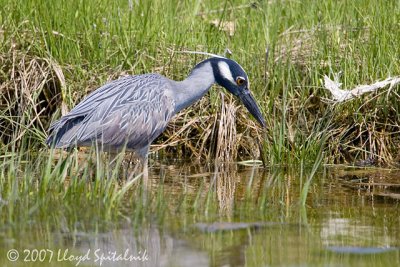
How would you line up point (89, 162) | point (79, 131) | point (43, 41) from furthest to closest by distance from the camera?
point (43, 41), point (79, 131), point (89, 162)

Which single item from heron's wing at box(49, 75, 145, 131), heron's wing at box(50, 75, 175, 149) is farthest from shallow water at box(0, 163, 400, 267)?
heron's wing at box(49, 75, 145, 131)

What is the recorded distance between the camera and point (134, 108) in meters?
7.07

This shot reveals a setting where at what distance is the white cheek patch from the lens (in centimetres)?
737

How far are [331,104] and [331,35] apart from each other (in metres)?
0.95

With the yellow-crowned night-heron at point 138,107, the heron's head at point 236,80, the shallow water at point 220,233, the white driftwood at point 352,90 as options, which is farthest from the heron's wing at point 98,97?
the white driftwood at point 352,90

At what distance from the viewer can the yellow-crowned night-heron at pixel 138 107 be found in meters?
6.70

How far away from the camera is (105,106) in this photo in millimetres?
6883

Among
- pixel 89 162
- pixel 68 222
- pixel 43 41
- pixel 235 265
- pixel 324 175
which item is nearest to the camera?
pixel 235 265

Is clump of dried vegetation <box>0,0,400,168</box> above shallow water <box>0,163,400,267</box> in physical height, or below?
above

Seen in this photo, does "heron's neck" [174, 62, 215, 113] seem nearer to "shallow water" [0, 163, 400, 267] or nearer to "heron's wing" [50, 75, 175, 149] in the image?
"heron's wing" [50, 75, 175, 149]

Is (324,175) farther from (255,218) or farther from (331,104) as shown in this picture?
(255,218)

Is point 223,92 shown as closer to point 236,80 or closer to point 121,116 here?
point 236,80

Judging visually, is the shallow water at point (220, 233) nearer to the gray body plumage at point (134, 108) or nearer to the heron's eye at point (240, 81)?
the gray body plumage at point (134, 108)

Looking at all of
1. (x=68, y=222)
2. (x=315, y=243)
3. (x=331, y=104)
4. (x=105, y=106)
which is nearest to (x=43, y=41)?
(x=105, y=106)
